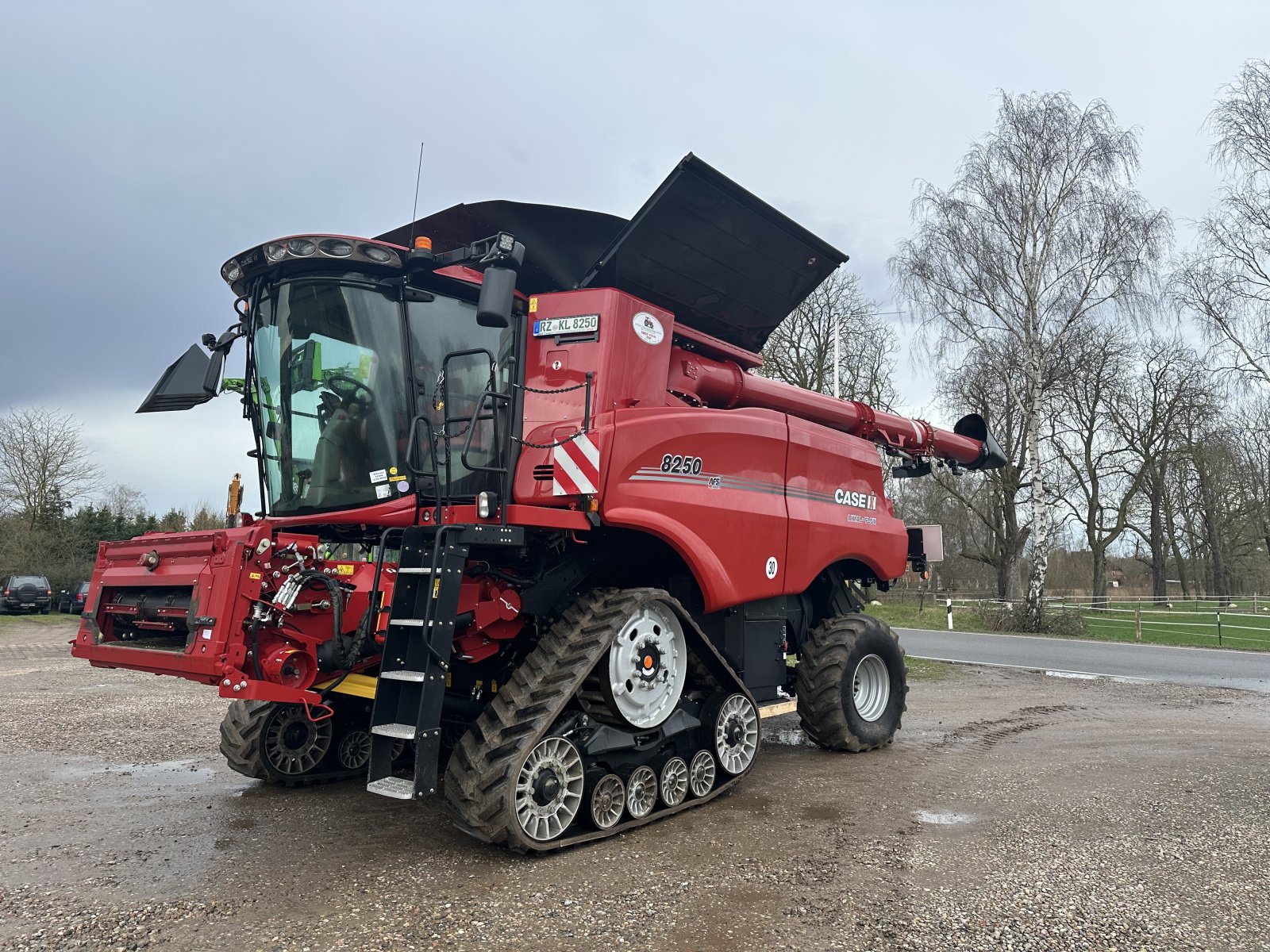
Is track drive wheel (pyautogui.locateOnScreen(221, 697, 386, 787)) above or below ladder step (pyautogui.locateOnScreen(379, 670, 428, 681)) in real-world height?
below

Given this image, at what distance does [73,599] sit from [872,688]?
91.9 feet

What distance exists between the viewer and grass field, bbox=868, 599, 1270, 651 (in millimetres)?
19328

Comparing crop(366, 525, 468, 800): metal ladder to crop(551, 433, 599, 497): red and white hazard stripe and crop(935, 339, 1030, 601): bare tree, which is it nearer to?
crop(551, 433, 599, 497): red and white hazard stripe

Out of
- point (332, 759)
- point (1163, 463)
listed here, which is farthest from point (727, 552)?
point (1163, 463)

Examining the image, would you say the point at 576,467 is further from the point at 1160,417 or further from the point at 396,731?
the point at 1160,417

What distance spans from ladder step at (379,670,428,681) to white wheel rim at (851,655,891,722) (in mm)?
4355

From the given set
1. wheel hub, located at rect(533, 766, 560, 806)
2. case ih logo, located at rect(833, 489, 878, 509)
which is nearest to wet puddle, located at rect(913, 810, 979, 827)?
wheel hub, located at rect(533, 766, 560, 806)

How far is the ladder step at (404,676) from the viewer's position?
427 cm

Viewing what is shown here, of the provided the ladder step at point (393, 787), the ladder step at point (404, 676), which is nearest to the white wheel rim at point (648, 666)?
the ladder step at point (404, 676)

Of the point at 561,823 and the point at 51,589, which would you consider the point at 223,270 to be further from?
the point at 51,589

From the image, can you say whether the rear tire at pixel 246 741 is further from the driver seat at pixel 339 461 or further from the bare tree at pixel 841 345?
the bare tree at pixel 841 345

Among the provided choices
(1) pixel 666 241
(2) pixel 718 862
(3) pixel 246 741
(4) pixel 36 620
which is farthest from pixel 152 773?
(4) pixel 36 620

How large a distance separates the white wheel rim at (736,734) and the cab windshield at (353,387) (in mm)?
2224

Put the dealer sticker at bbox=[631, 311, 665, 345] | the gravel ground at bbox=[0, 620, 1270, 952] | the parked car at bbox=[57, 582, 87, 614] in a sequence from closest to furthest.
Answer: the gravel ground at bbox=[0, 620, 1270, 952], the dealer sticker at bbox=[631, 311, 665, 345], the parked car at bbox=[57, 582, 87, 614]
